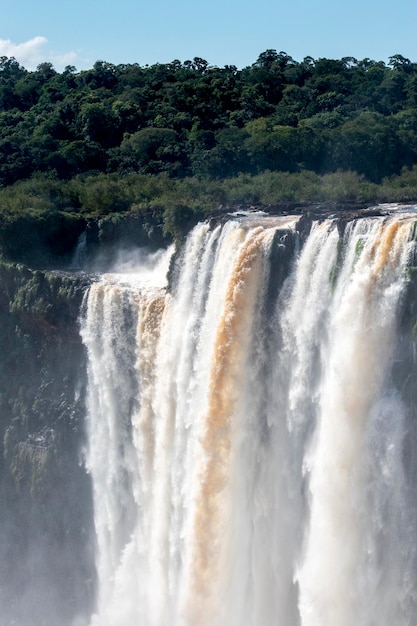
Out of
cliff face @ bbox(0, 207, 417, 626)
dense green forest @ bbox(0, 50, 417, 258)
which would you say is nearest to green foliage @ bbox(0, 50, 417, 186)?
dense green forest @ bbox(0, 50, 417, 258)

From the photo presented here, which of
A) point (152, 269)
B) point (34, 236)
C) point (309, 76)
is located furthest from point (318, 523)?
point (309, 76)

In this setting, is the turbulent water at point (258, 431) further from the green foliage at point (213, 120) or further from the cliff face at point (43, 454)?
the green foliage at point (213, 120)

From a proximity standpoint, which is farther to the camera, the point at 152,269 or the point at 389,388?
the point at 152,269

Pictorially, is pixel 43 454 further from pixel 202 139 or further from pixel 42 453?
pixel 202 139

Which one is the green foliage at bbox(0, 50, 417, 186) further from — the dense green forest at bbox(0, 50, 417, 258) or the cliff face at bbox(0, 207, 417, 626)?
the cliff face at bbox(0, 207, 417, 626)

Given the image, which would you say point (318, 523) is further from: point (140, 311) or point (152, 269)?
point (152, 269)
